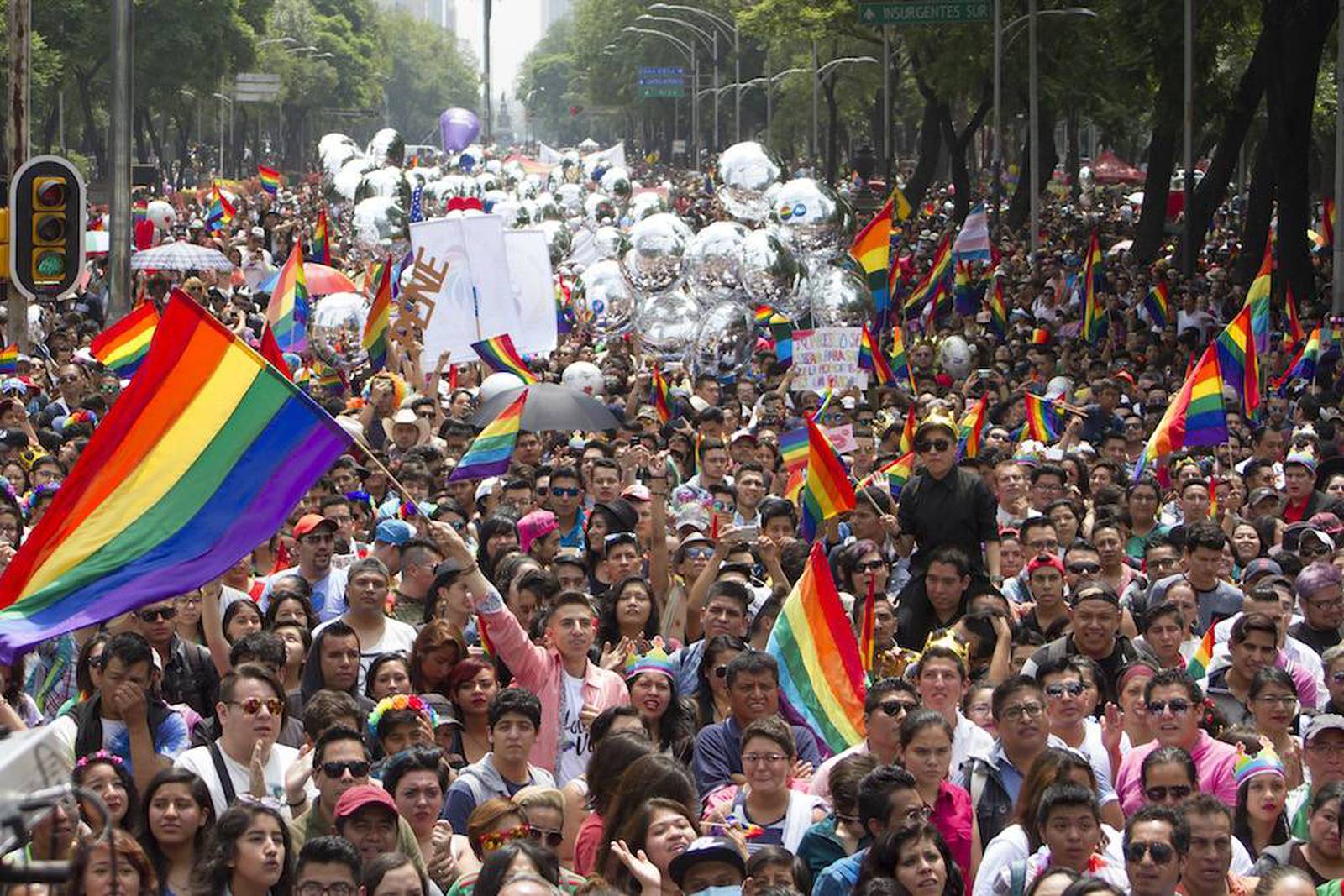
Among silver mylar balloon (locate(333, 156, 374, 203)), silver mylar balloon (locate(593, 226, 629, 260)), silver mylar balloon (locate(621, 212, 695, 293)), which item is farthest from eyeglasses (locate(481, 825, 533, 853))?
silver mylar balloon (locate(333, 156, 374, 203))

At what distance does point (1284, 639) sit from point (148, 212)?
1424 inches

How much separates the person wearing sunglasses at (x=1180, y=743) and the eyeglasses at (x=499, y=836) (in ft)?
6.91

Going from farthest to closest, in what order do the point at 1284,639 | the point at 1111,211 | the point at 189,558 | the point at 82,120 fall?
the point at 82,120
the point at 1111,211
the point at 1284,639
the point at 189,558

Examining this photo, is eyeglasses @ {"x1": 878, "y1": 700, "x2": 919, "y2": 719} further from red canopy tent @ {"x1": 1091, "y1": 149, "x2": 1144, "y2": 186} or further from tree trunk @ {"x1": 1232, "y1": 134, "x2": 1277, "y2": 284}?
red canopy tent @ {"x1": 1091, "y1": 149, "x2": 1144, "y2": 186}

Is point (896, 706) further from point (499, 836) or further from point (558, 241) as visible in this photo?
point (558, 241)

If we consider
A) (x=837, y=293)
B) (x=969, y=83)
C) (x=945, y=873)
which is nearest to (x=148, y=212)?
(x=969, y=83)

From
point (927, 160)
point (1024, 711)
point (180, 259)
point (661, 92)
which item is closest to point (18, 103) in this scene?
point (180, 259)

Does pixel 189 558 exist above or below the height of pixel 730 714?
above

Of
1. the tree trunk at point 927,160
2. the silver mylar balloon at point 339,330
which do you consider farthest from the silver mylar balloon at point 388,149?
the tree trunk at point 927,160

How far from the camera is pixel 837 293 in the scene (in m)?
21.7

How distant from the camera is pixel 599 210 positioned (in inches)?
1592

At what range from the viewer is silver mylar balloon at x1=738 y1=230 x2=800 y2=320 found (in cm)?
2078

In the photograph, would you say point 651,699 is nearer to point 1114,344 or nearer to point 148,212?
point 1114,344

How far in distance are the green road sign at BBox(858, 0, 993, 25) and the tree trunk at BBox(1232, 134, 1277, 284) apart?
5387 millimetres
